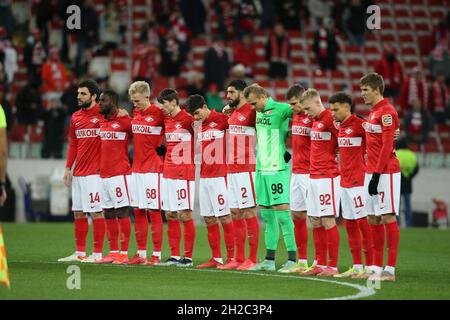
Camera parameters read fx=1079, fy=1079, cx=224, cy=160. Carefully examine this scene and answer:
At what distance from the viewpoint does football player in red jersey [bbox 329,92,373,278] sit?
48.1 ft

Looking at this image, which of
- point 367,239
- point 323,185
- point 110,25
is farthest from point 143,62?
point 367,239

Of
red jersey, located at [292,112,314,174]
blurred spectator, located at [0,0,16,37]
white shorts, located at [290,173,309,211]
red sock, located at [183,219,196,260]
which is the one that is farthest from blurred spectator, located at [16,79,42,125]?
white shorts, located at [290,173,309,211]

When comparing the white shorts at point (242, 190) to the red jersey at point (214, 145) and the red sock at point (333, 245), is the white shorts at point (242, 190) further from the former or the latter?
the red sock at point (333, 245)

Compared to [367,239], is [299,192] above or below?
above

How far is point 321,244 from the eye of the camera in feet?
49.5

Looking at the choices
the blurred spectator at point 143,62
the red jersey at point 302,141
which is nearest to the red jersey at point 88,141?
the red jersey at point 302,141

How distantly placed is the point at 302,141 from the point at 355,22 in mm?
17549

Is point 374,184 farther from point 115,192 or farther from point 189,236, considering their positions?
point 115,192

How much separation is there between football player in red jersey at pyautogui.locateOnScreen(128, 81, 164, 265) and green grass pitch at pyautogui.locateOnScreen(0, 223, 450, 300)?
2.73 ft

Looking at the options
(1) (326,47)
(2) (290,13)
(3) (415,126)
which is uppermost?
(2) (290,13)

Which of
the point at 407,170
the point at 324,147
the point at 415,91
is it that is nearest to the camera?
the point at 324,147

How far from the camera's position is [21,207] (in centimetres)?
2672

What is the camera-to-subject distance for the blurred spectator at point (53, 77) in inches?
1111
